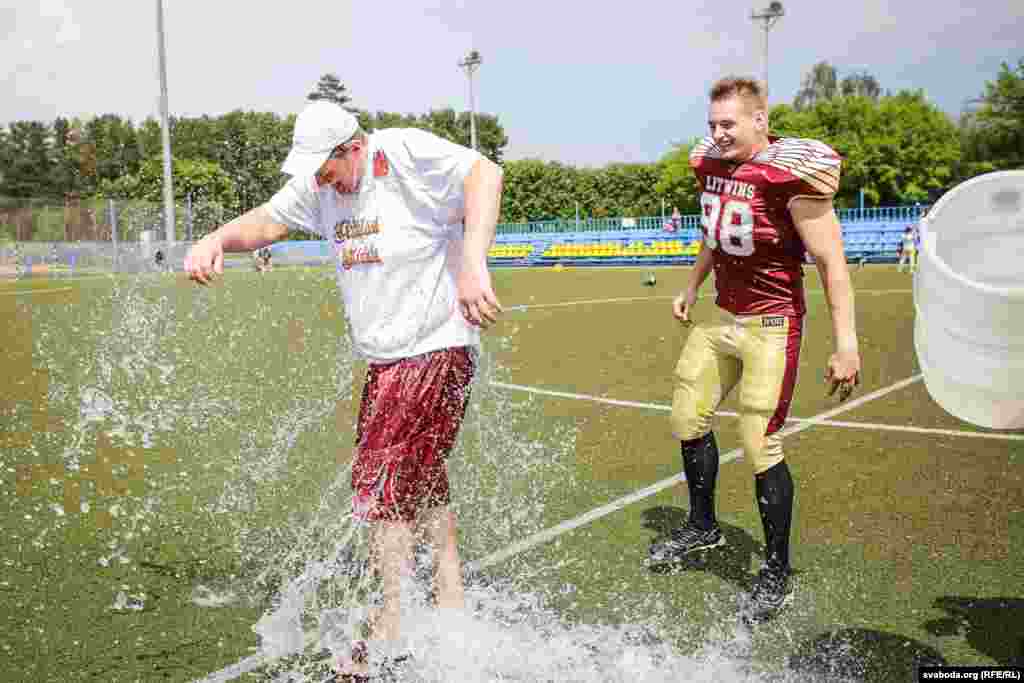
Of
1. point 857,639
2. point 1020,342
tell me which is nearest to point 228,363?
point 857,639

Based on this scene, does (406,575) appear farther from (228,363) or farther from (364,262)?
(228,363)

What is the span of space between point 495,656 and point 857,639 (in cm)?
132

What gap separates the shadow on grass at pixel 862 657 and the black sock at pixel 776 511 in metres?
0.40

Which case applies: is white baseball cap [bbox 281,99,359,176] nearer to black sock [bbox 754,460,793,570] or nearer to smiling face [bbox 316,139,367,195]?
smiling face [bbox 316,139,367,195]

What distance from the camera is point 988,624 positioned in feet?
10.9

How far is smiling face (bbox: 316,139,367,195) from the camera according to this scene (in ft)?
9.84

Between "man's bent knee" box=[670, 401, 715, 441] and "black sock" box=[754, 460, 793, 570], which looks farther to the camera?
"man's bent knee" box=[670, 401, 715, 441]

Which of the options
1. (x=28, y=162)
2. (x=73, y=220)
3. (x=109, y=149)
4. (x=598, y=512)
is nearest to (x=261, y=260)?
(x=73, y=220)

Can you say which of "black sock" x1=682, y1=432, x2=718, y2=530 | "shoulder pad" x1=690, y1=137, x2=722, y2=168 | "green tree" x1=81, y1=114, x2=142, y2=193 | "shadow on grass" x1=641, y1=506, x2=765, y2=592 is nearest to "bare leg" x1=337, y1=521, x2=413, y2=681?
"shadow on grass" x1=641, y1=506, x2=765, y2=592

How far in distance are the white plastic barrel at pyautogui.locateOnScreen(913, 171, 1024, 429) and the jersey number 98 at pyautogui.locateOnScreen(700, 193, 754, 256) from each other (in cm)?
102

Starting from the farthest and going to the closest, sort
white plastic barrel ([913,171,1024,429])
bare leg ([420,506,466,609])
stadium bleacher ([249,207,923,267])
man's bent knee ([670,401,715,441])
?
stadium bleacher ([249,207,923,267]), man's bent knee ([670,401,715,441]), bare leg ([420,506,466,609]), white plastic barrel ([913,171,1024,429])

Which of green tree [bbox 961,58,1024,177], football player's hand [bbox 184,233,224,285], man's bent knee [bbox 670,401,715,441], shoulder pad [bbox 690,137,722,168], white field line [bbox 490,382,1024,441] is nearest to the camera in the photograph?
football player's hand [bbox 184,233,224,285]

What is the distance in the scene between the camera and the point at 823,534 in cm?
436

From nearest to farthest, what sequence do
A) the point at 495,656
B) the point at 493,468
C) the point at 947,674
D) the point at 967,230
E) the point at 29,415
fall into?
the point at 967,230 < the point at 947,674 < the point at 495,656 < the point at 493,468 < the point at 29,415
